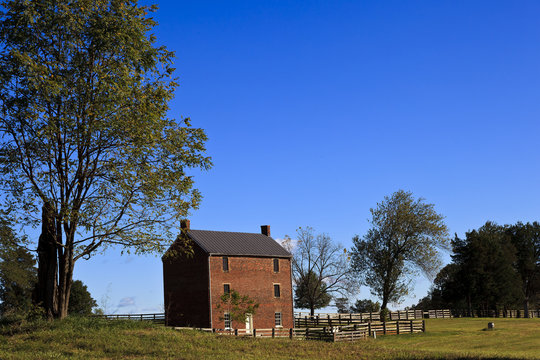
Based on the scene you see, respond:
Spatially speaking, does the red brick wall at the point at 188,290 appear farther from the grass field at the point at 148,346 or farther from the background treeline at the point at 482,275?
the background treeline at the point at 482,275

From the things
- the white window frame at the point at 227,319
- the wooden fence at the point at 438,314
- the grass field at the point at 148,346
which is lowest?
the wooden fence at the point at 438,314

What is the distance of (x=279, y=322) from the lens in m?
53.1

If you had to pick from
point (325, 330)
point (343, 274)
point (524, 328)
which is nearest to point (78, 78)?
point (325, 330)

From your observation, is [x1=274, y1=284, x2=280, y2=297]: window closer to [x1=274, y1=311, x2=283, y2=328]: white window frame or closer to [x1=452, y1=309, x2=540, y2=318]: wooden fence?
[x1=274, y1=311, x2=283, y2=328]: white window frame

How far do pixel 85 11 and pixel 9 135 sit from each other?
707 cm

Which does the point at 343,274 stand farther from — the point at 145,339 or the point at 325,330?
the point at 145,339

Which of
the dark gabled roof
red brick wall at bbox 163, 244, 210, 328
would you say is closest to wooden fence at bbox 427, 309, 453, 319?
the dark gabled roof

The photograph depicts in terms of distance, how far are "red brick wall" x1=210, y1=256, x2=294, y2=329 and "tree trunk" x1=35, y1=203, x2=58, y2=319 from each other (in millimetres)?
22022

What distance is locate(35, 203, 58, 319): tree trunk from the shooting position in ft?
87.0

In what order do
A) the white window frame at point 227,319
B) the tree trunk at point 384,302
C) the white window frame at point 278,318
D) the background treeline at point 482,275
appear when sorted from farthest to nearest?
the background treeline at point 482,275 < the tree trunk at point 384,302 < the white window frame at point 278,318 < the white window frame at point 227,319

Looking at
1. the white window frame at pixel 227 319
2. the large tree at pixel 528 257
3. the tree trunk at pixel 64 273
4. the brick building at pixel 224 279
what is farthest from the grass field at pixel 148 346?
the large tree at pixel 528 257

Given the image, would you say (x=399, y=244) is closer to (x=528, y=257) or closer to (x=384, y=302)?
(x=384, y=302)

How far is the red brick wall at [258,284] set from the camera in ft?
160

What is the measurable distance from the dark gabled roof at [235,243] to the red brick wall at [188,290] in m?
1.27
